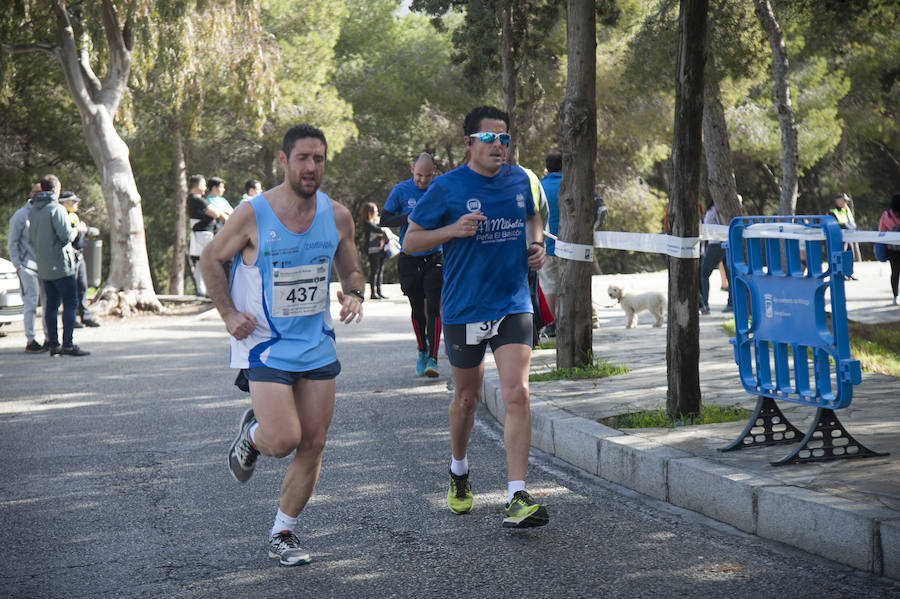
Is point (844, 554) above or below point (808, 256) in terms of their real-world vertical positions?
below

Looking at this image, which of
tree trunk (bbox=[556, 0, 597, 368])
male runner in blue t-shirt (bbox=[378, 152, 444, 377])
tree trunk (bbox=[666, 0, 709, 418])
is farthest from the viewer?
male runner in blue t-shirt (bbox=[378, 152, 444, 377])

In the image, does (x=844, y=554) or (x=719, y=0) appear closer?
(x=844, y=554)

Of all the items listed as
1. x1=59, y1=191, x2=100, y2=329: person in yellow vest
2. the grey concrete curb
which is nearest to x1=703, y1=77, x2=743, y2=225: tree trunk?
x1=59, y1=191, x2=100, y2=329: person in yellow vest

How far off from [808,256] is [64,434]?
18.1ft

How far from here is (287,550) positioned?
4578mm

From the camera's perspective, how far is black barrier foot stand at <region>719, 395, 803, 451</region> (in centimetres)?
588

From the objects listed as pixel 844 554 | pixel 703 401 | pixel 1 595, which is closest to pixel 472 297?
pixel 844 554

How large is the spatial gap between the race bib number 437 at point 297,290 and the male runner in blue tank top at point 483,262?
812 millimetres

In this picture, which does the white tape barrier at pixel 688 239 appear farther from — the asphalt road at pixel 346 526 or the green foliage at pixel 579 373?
the asphalt road at pixel 346 526

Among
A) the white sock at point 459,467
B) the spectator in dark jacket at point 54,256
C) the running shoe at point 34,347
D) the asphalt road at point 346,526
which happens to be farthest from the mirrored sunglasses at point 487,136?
the running shoe at point 34,347

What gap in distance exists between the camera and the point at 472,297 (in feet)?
17.4

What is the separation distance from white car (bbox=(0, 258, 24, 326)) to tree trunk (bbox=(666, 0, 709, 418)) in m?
11.4

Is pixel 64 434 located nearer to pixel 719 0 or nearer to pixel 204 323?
pixel 204 323

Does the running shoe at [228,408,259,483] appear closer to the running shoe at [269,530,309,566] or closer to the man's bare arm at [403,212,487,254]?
the running shoe at [269,530,309,566]
